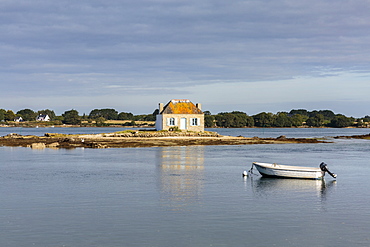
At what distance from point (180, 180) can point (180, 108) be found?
5305 centimetres

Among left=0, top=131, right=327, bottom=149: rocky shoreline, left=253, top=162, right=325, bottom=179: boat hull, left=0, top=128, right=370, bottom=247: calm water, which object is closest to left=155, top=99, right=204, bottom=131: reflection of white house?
left=0, top=131, right=327, bottom=149: rocky shoreline

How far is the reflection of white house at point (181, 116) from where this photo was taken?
3265 inches

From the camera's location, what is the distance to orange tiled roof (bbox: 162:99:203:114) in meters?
83.0

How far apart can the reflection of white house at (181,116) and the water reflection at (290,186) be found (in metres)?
50.4

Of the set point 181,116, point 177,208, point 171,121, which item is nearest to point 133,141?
point 171,121

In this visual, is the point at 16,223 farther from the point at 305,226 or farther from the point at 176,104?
the point at 176,104

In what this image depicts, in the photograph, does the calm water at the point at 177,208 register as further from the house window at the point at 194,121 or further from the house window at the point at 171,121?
the house window at the point at 194,121

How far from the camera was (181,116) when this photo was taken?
3280 inches

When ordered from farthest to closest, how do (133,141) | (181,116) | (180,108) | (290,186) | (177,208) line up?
(180,108) < (181,116) < (133,141) < (290,186) < (177,208)

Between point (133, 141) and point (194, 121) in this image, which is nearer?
point (133, 141)

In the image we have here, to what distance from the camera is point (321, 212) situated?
832 inches

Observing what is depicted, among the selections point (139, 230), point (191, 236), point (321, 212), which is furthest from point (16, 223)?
point (321, 212)

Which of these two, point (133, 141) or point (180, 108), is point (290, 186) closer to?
point (133, 141)

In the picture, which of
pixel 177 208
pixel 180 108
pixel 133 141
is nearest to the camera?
pixel 177 208
